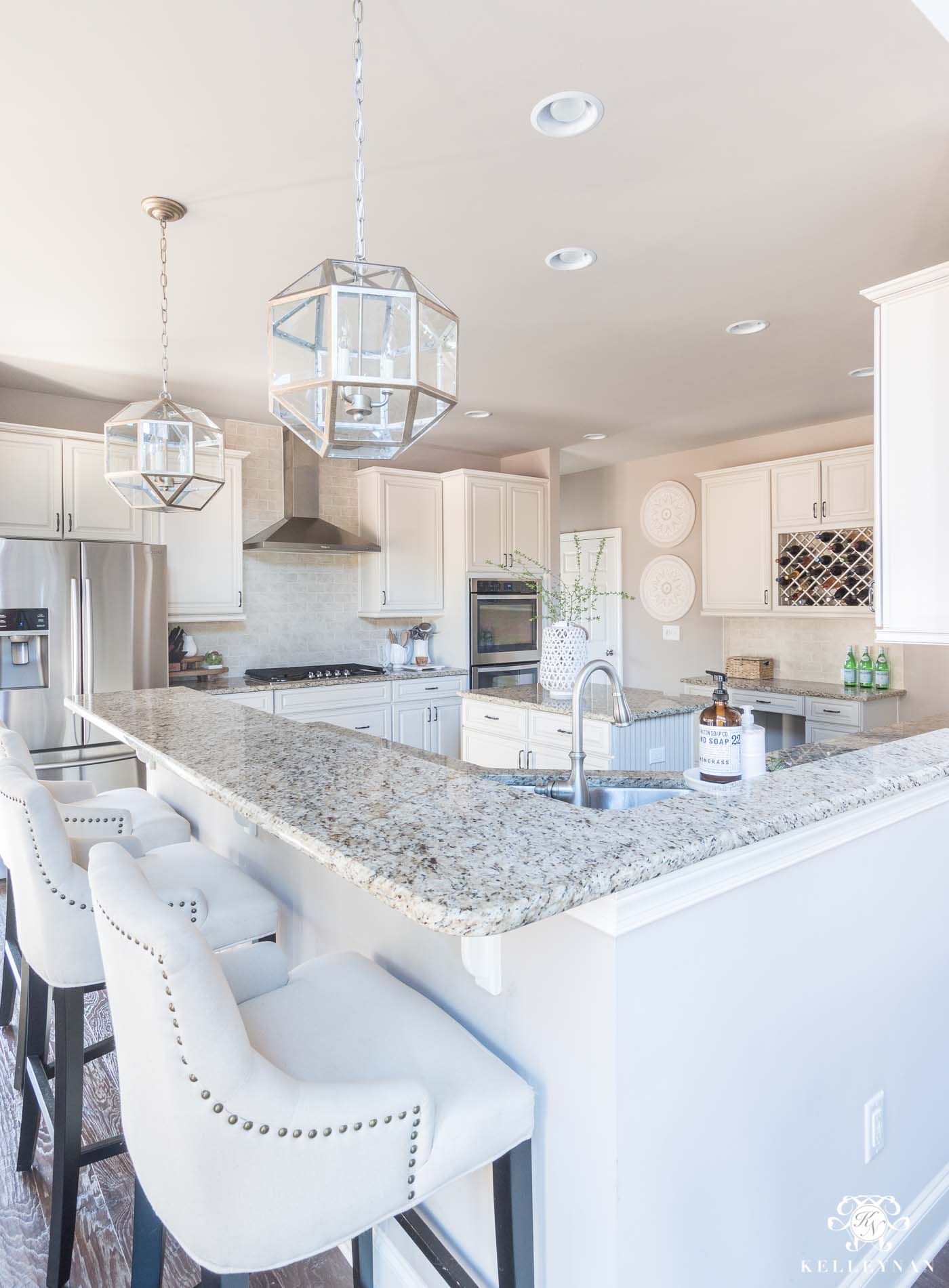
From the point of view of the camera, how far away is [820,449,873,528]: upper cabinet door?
4.48m

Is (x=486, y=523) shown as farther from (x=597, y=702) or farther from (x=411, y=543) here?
(x=597, y=702)

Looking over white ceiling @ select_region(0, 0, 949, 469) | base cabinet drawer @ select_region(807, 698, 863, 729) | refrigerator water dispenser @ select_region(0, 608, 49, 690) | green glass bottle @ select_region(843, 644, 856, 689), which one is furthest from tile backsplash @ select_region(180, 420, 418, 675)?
green glass bottle @ select_region(843, 644, 856, 689)

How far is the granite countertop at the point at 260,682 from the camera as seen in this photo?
14.4 ft

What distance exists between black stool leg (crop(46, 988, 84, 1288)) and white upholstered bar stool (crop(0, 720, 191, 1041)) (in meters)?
0.30

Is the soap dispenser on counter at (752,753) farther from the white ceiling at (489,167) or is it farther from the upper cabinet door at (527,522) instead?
the upper cabinet door at (527,522)

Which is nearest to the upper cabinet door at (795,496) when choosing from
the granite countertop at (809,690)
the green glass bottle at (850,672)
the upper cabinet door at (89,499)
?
the green glass bottle at (850,672)

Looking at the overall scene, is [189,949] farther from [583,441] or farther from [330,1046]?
[583,441]

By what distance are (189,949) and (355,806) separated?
0.34 metres

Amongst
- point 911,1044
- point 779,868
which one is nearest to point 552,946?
point 779,868

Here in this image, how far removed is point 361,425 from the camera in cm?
136

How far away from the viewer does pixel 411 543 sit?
5.39 m

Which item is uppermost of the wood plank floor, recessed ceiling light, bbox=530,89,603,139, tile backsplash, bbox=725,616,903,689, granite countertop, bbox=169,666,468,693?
recessed ceiling light, bbox=530,89,603,139

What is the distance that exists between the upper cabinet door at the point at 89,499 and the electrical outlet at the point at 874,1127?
13.6ft

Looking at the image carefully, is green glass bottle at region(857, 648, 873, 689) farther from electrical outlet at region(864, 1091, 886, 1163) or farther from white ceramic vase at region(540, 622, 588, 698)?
electrical outlet at region(864, 1091, 886, 1163)
